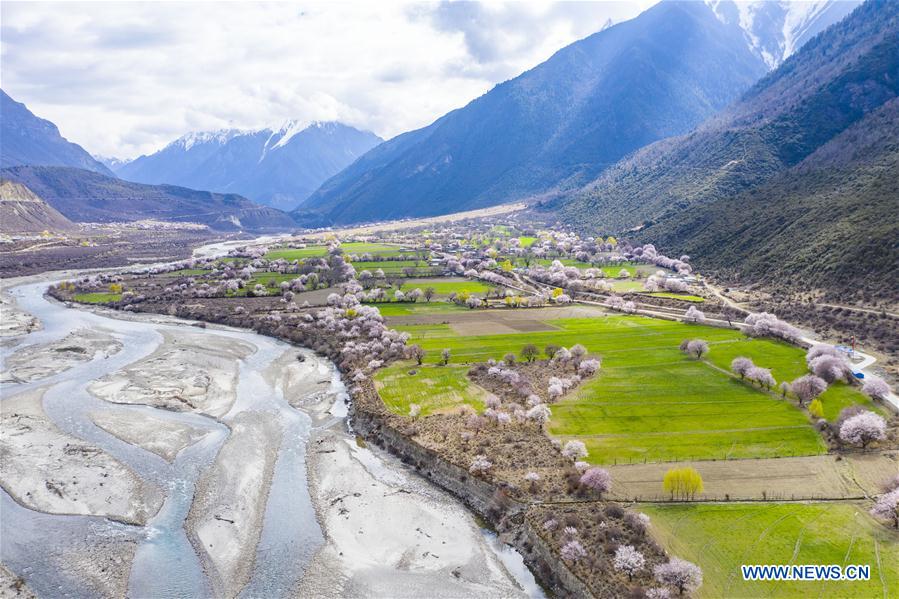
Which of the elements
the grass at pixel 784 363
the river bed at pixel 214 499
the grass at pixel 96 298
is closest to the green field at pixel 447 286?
the river bed at pixel 214 499

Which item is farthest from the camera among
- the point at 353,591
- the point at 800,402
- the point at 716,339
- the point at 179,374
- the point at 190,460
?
the point at 716,339

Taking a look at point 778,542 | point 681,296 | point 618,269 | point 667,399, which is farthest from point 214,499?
point 618,269

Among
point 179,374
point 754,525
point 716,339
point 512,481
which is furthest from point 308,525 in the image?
point 716,339

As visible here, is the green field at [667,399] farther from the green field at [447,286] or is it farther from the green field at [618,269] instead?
the green field at [618,269]

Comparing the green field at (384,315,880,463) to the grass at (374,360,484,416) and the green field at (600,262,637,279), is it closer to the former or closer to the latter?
the grass at (374,360,484,416)

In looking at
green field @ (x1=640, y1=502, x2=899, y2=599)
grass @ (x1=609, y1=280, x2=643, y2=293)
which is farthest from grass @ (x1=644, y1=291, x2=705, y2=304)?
green field @ (x1=640, y1=502, x2=899, y2=599)

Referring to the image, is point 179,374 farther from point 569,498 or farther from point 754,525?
point 754,525
